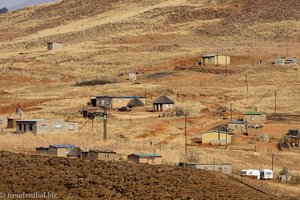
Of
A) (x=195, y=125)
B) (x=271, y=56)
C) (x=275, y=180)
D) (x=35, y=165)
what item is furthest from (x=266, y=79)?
(x=35, y=165)

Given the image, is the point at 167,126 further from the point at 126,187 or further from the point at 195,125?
the point at 126,187

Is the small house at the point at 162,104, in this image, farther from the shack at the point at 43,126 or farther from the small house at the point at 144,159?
the small house at the point at 144,159

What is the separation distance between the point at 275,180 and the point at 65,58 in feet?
212

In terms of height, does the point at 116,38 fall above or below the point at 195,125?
above

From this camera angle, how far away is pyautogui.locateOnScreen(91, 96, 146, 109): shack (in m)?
81.9

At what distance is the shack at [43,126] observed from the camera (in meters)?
65.5

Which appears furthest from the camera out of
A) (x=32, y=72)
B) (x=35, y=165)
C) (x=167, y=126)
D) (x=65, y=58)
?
(x=65, y=58)

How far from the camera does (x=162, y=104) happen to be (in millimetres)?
79812

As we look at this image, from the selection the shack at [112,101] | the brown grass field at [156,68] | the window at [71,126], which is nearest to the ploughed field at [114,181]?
the brown grass field at [156,68]

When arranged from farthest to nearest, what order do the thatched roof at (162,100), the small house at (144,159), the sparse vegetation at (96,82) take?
the sparse vegetation at (96,82) → the thatched roof at (162,100) → the small house at (144,159)

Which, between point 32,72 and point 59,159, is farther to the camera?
point 32,72

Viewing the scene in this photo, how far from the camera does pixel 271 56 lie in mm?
107500

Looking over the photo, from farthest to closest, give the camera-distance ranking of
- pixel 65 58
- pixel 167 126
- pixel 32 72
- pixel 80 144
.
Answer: pixel 65 58, pixel 32 72, pixel 167 126, pixel 80 144

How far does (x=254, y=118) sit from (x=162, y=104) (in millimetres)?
9063
